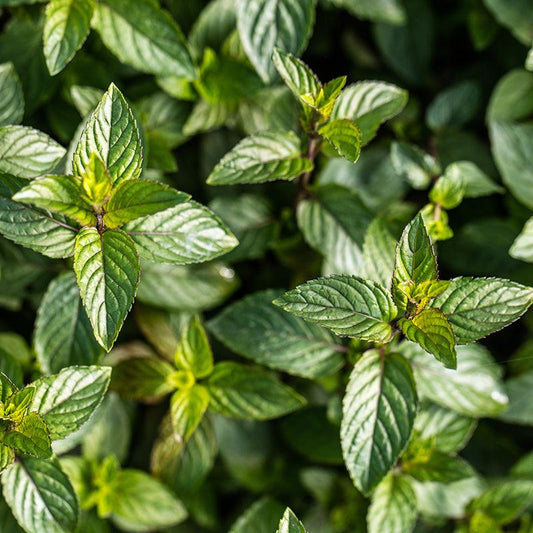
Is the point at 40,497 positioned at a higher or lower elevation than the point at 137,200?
lower

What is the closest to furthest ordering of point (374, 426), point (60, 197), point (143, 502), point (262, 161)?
point (60, 197) < point (374, 426) < point (262, 161) < point (143, 502)

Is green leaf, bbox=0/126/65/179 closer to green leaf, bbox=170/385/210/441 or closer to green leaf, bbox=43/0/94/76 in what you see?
green leaf, bbox=43/0/94/76

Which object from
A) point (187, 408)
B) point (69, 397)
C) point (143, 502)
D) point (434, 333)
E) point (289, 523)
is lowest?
Answer: point (143, 502)

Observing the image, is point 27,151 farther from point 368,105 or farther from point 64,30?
point 368,105

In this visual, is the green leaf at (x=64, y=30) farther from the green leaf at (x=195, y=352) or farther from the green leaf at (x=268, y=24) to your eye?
the green leaf at (x=195, y=352)

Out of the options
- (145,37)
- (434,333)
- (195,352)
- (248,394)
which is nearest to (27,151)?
(145,37)

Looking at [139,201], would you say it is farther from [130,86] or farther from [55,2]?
[130,86]

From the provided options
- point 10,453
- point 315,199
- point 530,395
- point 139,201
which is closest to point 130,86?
point 315,199
